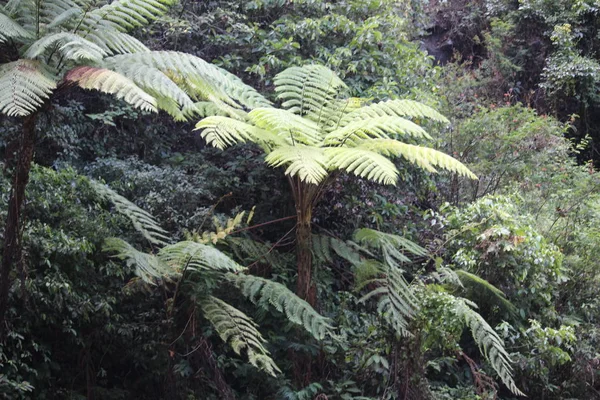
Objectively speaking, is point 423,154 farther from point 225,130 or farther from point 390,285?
point 225,130

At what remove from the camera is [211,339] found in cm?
426

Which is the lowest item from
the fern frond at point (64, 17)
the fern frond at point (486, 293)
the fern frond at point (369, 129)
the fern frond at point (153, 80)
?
the fern frond at point (486, 293)

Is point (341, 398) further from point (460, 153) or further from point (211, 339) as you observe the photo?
point (460, 153)

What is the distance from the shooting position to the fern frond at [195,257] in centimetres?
352

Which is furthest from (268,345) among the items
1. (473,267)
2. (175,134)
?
(175,134)

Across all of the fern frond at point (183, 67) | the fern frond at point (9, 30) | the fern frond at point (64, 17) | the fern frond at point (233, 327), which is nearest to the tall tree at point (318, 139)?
the fern frond at point (183, 67)

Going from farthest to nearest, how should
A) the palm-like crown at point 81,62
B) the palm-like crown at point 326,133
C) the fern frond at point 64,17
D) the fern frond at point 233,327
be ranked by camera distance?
the palm-like crown at point 326,133 < the fern frond at point 233,327 < the fern frond at point 64,17 < the palm-like crown at point 81,62

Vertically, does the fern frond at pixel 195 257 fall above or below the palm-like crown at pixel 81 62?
below

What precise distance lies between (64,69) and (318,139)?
1.91m

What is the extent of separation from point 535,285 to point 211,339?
103 inches

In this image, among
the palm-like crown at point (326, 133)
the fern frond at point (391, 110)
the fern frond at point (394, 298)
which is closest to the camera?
the palm-like crown at point (326, 133)

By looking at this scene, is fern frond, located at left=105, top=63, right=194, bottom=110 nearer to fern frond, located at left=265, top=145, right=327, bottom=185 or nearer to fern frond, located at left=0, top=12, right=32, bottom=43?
fern frond, located at left=0, top=12, right=32, bottom=43

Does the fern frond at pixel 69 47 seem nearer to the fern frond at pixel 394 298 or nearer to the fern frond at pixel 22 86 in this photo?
the fern frond at pixel 22 86

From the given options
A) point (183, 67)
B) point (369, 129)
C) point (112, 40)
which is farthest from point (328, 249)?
point (112, 40)
